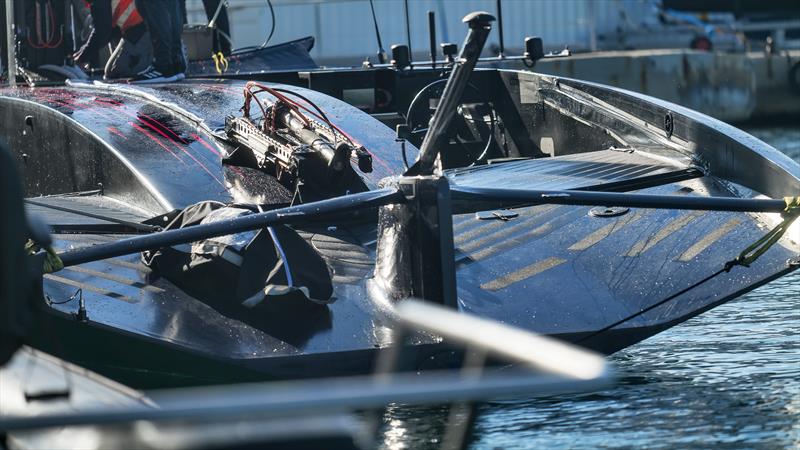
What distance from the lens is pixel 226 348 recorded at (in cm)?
484

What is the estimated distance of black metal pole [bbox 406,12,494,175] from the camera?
4973mm

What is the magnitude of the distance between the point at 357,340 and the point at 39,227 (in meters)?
1.96

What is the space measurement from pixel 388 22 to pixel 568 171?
18649mm

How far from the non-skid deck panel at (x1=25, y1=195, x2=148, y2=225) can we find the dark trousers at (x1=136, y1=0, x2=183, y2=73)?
1789 millimetres

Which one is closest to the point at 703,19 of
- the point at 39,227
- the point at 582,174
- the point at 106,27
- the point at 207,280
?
the point at 106,27

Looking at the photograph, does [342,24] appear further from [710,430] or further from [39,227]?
[39,227]

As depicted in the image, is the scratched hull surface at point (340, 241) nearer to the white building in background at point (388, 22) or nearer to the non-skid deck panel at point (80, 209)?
the non-skid deck panel at point (80, 209)

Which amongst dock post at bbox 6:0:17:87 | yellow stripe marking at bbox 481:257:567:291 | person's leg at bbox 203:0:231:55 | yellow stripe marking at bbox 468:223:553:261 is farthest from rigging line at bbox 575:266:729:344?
person's leg at bbox 203:0:231:55

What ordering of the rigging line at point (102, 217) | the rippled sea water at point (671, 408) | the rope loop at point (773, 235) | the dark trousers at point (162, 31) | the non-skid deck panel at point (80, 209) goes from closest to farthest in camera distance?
the rippled sea water at point (671, 408) → the rope loop at point (773, 235) → the rigging line at point (102, 217) → the non-skid deck panel at point (80, 209) → the dark trousers at point (162, 31)

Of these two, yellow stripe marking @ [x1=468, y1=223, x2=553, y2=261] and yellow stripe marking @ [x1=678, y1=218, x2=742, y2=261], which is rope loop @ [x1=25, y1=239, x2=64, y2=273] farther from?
yellow stripe marking @ [x1=678, y1=218, x2=742, y2=261]

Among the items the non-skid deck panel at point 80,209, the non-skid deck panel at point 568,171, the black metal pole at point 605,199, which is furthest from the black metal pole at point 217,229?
the non-skid deck panel at point 568,171

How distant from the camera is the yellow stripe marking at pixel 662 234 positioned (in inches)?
225

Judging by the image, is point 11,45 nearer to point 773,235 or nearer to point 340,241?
point 340,241

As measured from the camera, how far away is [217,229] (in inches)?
190
